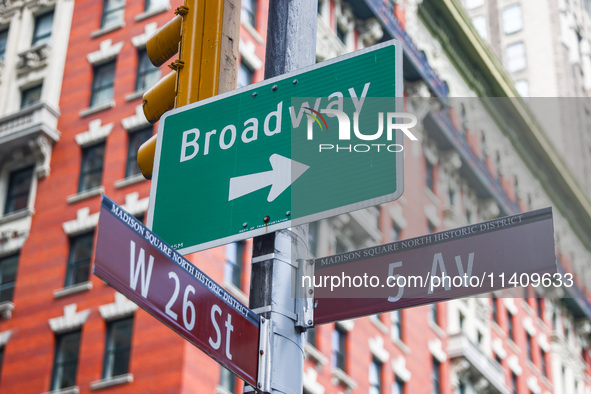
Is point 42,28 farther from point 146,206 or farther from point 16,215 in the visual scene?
point 146,206

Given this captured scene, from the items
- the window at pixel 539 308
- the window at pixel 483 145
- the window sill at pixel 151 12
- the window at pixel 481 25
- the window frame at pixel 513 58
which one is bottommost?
the window at pixel 539 308

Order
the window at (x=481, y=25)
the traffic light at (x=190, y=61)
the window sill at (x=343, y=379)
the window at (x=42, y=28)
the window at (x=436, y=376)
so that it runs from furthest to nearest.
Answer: the window at (x=481, y=25) < the window at (x=436, y=376) < the window at (x=42, y=28) < the window sill at (x=343, y=379) < the traffic light at (x=190, y=61)

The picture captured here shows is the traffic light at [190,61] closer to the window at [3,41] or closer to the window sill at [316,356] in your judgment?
the window sill at [316,356]

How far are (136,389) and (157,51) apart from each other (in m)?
20.3

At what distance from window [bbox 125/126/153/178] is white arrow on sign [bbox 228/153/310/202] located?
2438 cm

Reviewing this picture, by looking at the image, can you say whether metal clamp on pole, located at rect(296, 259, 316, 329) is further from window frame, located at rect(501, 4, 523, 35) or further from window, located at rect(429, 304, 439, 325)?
window frame, located at rect(501, 4, 523, 35)

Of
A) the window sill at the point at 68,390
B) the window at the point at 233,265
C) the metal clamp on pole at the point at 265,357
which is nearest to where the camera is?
the metal clamp on pole at the point at 265,357

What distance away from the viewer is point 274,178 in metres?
5.49

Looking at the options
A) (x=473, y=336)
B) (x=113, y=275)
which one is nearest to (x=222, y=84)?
(x=113, y=275)

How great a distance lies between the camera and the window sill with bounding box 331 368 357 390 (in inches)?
1225

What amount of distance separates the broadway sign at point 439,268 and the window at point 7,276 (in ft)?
84.2

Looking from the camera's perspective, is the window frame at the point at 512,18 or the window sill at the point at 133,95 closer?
the window sill at the point at 133,95

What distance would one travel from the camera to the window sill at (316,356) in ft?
97.8

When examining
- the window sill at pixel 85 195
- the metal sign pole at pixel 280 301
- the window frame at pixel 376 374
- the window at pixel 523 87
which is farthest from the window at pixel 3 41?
the window at pixel 523 87
